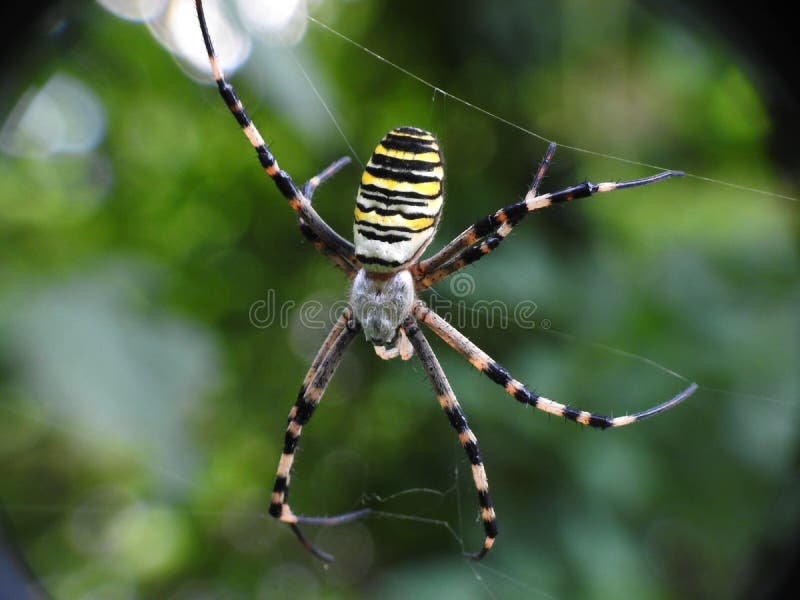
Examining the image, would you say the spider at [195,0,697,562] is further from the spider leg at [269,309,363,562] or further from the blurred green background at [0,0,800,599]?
the blurred green background at [0,0,800,599]

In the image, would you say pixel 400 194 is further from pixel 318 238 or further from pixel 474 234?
pixel 318 238

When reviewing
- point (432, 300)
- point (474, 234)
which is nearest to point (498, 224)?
point (474, 234)

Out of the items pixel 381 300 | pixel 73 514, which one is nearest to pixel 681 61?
pixel 381 300

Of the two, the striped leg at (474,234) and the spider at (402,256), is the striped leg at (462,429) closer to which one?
the spider at (402,256)

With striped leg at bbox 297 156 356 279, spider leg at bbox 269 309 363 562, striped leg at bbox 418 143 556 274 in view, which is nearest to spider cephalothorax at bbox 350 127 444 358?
striped leg at bbox 418 143 556 274

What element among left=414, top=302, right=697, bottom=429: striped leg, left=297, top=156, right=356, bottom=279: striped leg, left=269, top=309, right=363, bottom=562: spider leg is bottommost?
left=269, top=309, right=363, bottom=562: spider leg
